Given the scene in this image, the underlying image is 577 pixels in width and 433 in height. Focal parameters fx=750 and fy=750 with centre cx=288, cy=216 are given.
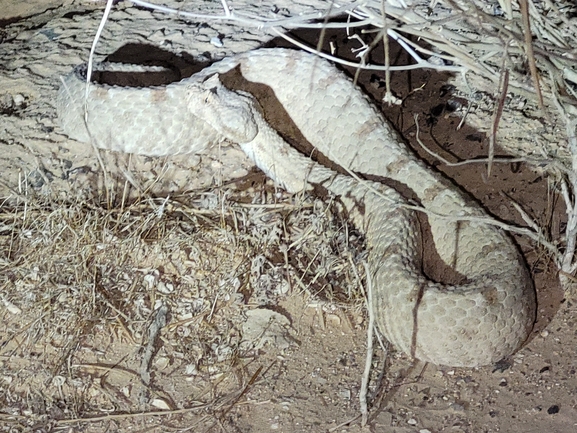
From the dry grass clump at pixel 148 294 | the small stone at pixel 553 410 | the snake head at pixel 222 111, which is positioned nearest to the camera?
the small stone at pixel 553 410

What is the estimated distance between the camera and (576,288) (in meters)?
4.05

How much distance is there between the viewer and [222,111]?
4957 mm

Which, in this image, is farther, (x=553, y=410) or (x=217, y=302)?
(x=217, y=302)

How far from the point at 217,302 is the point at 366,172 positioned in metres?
1.39

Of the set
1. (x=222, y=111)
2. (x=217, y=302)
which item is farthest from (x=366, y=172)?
(x=217, y=302)

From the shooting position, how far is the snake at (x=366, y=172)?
376cm

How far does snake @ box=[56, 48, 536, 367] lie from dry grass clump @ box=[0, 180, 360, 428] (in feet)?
0.86

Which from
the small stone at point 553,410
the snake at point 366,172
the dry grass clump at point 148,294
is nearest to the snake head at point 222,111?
the snake at point 366,172

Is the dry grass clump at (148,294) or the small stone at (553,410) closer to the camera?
the small stone at (553,410)

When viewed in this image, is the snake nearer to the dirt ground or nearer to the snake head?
the snake head

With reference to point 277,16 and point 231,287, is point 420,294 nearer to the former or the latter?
point 231,287

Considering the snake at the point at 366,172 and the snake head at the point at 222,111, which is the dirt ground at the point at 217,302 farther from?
the snake head at the point at 222,111

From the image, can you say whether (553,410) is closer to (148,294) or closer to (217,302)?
(217,302)

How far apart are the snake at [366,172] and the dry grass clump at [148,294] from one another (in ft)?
0.86
